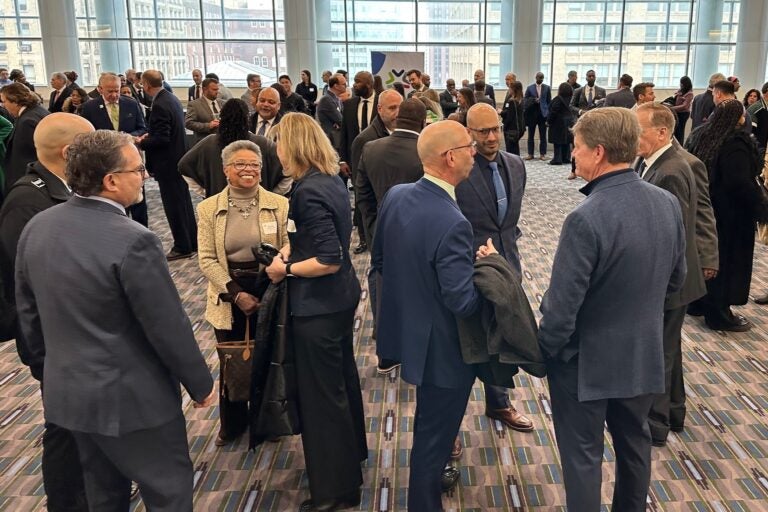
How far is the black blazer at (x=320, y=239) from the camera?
2.50m

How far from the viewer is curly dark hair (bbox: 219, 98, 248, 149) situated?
3.98 meters

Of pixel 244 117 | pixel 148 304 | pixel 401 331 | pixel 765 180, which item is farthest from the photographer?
pixel 765 180

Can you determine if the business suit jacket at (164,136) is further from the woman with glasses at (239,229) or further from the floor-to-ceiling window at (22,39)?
the floor-to-ceiling window at (22,39)

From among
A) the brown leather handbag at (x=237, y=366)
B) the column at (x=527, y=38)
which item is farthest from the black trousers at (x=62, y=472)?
the column at (x=527, y=38)

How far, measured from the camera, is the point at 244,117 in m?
4.03

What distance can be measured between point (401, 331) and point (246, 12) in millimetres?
15220

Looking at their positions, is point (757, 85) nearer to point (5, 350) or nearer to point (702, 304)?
point (702, 304)

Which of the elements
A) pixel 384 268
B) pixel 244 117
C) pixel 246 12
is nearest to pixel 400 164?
pixel 244 117

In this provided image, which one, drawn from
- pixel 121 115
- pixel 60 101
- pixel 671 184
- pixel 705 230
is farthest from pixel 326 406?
pixel 60 101

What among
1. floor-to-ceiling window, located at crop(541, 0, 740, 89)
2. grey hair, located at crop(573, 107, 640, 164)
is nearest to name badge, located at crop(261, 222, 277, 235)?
grey hair, located at crop(573, 107, 640, 164)

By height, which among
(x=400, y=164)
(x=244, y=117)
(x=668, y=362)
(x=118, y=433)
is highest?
(x=244, y=117)

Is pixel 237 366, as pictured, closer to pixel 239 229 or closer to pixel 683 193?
pixel 239 229

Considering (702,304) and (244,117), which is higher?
(244,117)

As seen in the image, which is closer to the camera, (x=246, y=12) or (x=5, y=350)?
(x=5, y=350)
